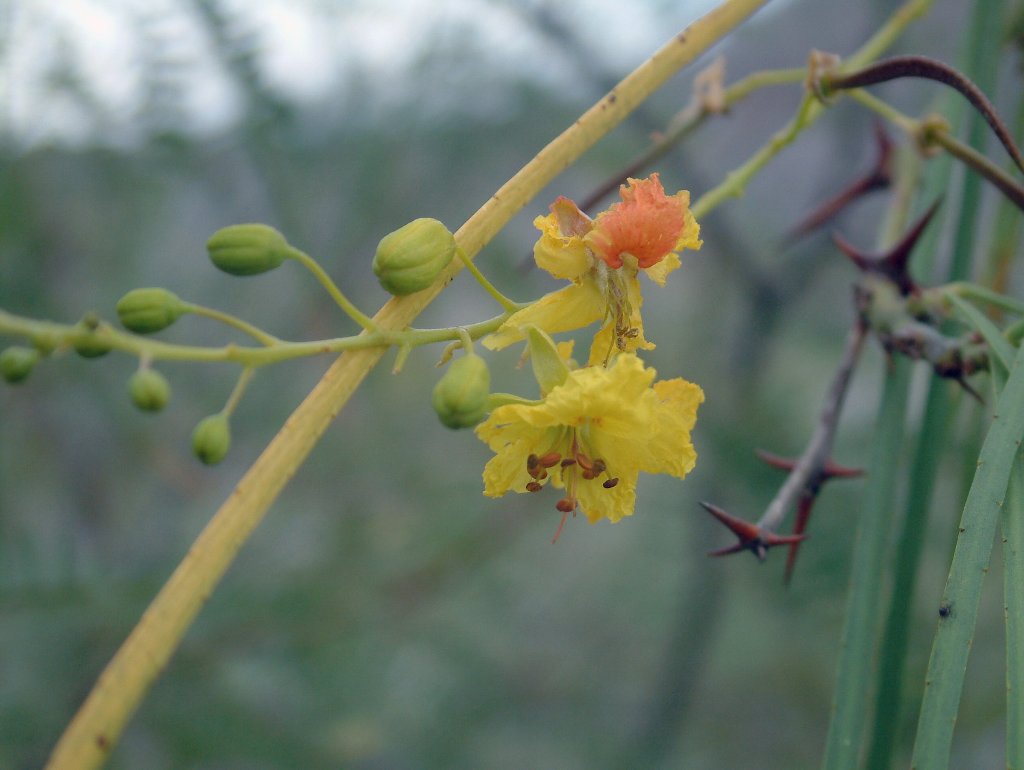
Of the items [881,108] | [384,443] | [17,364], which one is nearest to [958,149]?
[881,108]

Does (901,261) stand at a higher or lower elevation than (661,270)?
lower

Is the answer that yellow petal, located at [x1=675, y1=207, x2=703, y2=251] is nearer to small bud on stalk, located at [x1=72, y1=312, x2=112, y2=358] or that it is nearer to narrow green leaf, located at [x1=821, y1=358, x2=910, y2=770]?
narrow green leaf, located at [x1=821, y1=358, x2=910, y2=770]

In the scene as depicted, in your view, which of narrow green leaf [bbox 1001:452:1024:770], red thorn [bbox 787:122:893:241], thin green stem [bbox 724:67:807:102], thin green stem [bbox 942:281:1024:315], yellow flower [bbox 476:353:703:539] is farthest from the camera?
red thorn [bbox 787:122:893:241]

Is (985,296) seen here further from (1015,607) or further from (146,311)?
(146,311)

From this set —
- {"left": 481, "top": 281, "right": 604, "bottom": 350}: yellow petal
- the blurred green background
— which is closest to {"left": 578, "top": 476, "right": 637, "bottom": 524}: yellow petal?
{"left": 481, "top": 281, "right": 604, "bottom": 350}: yellow petal

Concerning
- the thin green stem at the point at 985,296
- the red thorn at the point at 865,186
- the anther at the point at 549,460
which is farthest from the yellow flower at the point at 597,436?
the red thorn at the point at 865,186

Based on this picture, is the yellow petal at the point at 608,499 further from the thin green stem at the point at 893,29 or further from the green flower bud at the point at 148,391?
the thin green stem at the point at 893,29
